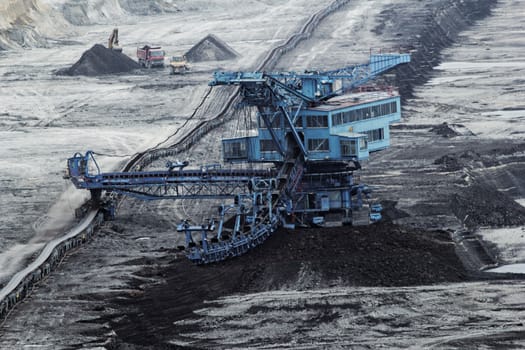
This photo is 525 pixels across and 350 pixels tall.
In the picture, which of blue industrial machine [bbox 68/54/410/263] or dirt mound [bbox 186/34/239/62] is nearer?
blue industrial machine [bbox 68/54/410/263]

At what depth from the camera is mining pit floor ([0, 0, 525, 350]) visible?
40375 millimetres

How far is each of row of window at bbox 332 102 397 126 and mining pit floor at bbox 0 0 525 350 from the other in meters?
4.09

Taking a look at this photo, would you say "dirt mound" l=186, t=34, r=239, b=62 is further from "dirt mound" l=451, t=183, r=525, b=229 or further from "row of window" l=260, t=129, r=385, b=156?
"row of window" l=260, t=129, r=385, b=156

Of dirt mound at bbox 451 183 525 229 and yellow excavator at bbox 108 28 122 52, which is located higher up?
yellow excavator at bbox 108 28 122 52

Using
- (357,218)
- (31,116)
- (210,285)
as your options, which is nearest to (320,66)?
(31,116)

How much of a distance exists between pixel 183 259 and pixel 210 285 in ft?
13.8

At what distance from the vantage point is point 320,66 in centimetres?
10062

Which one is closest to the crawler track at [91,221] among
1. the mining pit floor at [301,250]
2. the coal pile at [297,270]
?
the mining pit floor at [301,250]

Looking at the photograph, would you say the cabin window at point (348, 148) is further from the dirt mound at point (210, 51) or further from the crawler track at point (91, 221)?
the dirt mound at point (210, 51)

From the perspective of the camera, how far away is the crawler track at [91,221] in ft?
149

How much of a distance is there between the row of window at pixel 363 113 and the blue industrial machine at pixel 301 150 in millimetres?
39

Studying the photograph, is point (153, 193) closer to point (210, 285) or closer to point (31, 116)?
point (210, 285)

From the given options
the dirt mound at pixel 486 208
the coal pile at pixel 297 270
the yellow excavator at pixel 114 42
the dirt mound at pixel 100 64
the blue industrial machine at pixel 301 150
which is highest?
the yellow excavator at pixel 114 42

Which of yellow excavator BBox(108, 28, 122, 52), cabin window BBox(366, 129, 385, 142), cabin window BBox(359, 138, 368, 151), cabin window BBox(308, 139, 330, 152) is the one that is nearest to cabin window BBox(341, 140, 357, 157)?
Result: cabin window BBox(359, 138, 368, 151)
